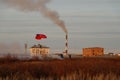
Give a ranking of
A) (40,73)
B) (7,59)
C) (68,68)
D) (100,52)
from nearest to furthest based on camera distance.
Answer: (40,73) < (68,68) < (7,59) < (100,52)

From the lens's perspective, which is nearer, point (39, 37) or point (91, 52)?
point (39, 37)

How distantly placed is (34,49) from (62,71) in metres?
64.4

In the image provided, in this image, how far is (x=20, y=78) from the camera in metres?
20.4

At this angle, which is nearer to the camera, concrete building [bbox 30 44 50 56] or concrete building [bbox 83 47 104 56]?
concrete building [bbox 30 44 50 56]

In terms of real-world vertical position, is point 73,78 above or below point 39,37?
below

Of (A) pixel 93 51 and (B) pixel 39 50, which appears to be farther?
(A) pixel 93 51

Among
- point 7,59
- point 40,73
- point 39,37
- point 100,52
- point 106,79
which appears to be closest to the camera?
point 106,79

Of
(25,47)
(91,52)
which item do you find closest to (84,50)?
(91,52)

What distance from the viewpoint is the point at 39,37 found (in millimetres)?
72438

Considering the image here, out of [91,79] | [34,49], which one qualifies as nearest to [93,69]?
[91,79]

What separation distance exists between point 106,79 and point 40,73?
585 cm

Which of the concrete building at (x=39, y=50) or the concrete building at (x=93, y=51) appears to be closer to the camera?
the concrete building at (x=39, y=50)

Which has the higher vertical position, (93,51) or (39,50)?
(39,50)

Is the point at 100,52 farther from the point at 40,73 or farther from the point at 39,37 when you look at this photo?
the point at 40,73
